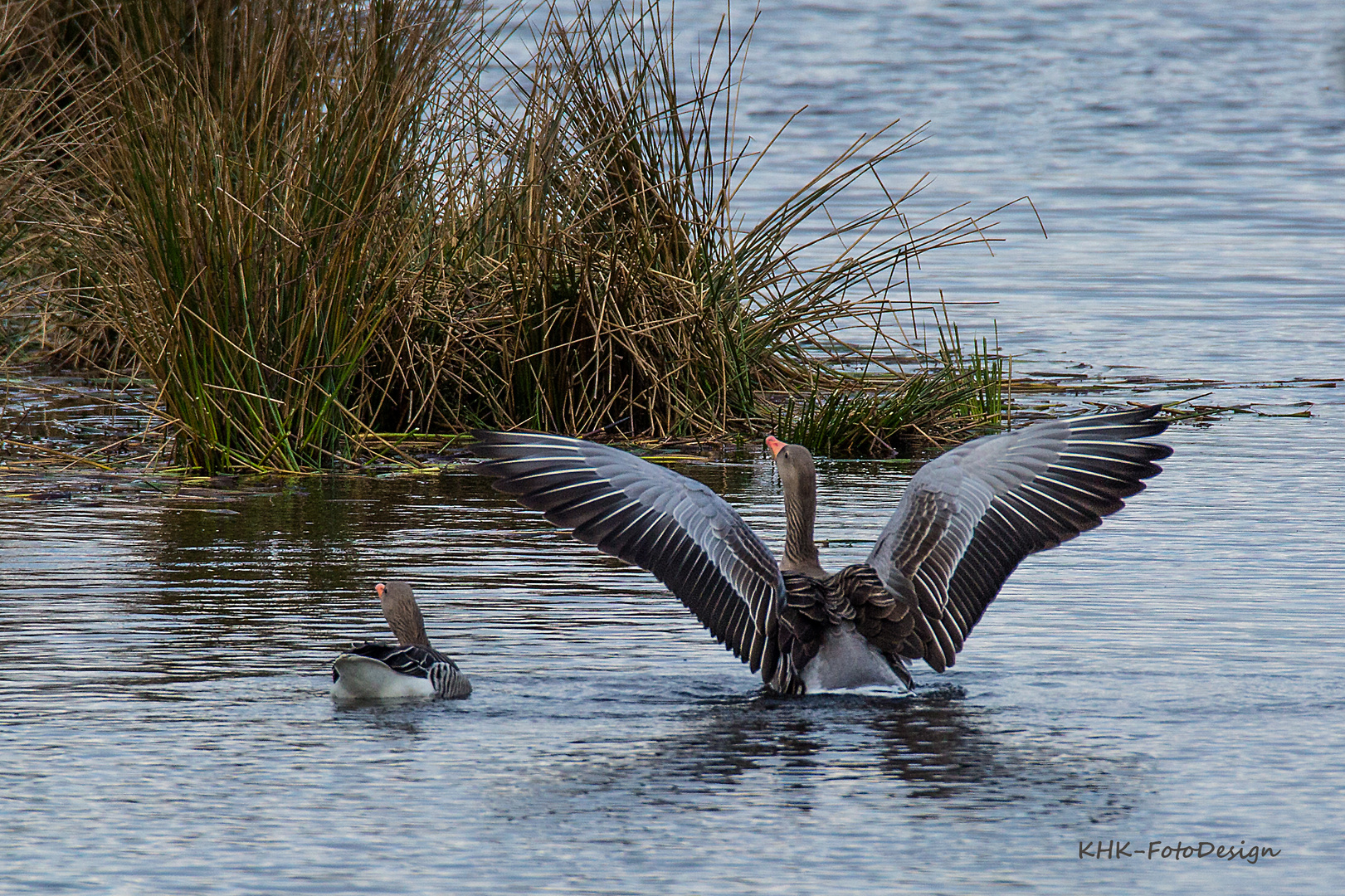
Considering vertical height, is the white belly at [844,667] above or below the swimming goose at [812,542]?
below

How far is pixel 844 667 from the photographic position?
605cm

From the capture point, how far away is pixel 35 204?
10.9 metres

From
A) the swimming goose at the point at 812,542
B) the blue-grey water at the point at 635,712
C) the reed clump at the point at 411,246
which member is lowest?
the blue-grey water at the point at 635,712

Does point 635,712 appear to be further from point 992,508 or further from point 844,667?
point 992,508

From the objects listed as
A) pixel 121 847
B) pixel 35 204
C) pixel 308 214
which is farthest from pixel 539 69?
pixel 121 847

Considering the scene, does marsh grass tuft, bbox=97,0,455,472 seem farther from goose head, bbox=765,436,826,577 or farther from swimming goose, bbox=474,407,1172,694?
goose head, bbox=765,436,826,577

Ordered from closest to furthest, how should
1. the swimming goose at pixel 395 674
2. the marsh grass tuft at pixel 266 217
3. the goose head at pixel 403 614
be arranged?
the swimming goose at pixel 395 674
the goose head at pixel 403 614
the marsh grass tuft at pixel 266 217

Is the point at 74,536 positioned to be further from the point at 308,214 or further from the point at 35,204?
the point at 35,204

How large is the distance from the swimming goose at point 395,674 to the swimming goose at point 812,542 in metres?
0.55

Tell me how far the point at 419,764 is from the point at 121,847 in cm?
87

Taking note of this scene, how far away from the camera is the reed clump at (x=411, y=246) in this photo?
347 inches

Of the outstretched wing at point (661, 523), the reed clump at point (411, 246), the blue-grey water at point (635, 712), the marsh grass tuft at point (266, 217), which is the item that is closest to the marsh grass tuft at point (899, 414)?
the reed clump at point (411, 246)

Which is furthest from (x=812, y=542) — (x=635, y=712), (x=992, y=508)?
(x=635, y=712)

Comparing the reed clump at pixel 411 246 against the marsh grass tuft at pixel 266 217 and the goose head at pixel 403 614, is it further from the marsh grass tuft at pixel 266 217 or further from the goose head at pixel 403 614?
the goose head at pixel 403 614
